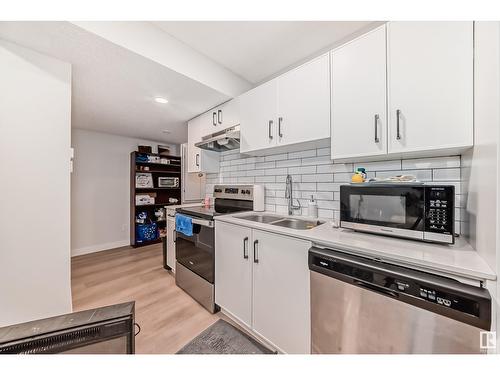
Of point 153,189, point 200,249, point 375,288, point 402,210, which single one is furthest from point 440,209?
point 153,189

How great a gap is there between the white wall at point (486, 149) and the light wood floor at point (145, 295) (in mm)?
1864

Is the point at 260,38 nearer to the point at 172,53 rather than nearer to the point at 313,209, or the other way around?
the point at 172,53

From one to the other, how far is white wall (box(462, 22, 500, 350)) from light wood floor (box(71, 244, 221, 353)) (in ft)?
6.12

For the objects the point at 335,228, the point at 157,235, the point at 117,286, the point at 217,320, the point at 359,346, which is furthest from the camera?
the point at 157,235

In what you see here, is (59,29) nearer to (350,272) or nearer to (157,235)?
(350,272)

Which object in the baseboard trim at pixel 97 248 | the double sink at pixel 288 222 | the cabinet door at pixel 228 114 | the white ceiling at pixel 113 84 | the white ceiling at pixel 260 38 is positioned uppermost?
the white ceiling at pixel 260 38

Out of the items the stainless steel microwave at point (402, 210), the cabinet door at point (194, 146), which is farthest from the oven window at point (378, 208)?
the cabinet door at point (194, 146)

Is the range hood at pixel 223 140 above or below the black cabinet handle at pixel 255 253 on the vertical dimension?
above

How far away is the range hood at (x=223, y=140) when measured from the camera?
2041mm

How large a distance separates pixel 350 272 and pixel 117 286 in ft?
8.53

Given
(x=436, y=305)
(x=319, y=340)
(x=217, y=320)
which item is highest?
(x=436, y=305)

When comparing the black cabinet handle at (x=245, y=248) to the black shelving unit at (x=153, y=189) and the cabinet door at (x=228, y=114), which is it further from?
the black shelving unit at (x=153, y=189)

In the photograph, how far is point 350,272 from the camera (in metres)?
0.95
